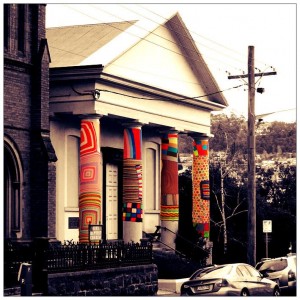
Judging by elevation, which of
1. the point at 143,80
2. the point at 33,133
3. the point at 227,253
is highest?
the point at 143,80

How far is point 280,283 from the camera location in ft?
110

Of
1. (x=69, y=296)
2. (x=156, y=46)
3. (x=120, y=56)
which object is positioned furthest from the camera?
(x=156, y=46)

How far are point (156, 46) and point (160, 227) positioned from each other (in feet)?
26.0

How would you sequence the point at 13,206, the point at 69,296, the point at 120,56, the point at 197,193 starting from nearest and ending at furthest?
the point at 69,296
the point at 13,206
the point at 120,56
the point at 197,193

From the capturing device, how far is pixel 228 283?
92.6 ft

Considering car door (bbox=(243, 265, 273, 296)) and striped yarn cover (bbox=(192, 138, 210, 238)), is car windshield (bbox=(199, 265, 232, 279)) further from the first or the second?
striped yarn cover (bbox=(192, 138, 210, 238))

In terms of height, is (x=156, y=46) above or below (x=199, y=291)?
above

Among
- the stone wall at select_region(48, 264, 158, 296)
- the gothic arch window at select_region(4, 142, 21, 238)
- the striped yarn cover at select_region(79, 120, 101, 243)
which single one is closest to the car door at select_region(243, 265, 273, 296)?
the stone wall at select_region(48, 264, 158, 296)

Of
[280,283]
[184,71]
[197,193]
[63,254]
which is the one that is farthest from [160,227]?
[63,254]

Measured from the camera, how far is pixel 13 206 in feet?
107

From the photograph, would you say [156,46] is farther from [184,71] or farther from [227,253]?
[227,253]

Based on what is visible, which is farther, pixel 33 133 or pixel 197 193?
pixel 197 193

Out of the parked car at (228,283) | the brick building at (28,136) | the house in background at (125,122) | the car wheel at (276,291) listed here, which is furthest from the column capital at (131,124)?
the parked car at (228,283)

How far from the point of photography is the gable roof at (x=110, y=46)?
3738cm
